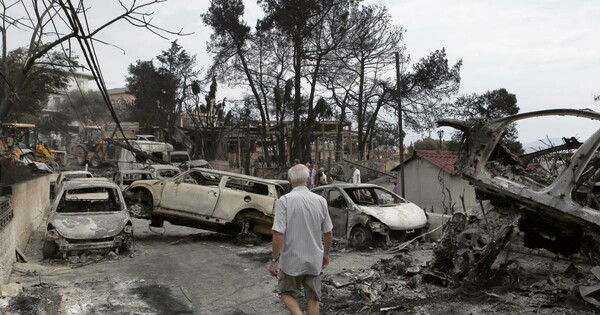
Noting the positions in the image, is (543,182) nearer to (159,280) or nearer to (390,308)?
(390,308)

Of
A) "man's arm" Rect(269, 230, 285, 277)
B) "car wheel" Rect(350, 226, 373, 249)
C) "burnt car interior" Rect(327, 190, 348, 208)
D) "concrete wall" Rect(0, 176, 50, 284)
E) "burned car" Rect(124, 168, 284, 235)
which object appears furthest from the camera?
"burned car" Rect(124, 168, 284, 235)

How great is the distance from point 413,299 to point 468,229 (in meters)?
1.38

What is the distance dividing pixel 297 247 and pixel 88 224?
257 inches

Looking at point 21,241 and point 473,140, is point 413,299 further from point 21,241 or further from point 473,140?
point 21,241

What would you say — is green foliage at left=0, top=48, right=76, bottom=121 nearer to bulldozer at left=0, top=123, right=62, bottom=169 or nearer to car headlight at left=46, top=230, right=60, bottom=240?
bulldozer at left=0, top=123, right=62, bottom=169

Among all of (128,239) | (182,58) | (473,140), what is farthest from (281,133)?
(473,140)

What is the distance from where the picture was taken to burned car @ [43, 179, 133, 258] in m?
9.66

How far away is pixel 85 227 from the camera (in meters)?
9.92

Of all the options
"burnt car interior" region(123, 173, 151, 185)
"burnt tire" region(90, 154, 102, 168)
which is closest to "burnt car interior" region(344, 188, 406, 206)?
"burnt car interior" region(123, 173, 151, 185)

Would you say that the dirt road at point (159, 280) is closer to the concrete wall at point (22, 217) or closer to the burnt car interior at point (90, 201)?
the concrete wall at point (22, 217)

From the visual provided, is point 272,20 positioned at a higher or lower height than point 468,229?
higher

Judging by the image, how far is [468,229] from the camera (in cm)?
756

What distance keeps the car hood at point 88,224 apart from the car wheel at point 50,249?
0.28m

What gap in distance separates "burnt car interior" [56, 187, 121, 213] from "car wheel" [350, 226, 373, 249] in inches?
201
